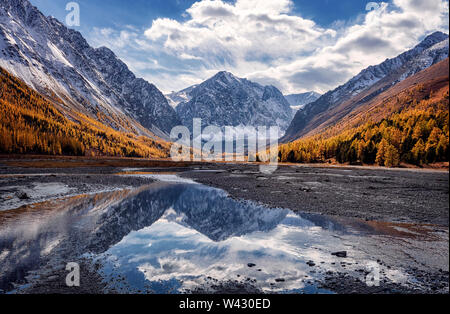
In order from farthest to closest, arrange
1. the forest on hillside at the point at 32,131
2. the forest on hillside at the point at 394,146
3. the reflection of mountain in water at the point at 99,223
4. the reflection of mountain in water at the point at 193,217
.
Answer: the forest on hillside at the point at 32,131, the forest on hillside at the point at 394,146, the reflection of mountain in water at the point at 193,217, the reflection of mountain in water at the point at 99,223

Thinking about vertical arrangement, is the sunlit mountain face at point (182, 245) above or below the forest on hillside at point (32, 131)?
below

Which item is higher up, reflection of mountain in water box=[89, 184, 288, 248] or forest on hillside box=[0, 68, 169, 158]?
forest on hillside box=[0, 68, 169, 158]

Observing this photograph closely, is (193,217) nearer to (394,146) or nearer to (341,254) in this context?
(341,254)

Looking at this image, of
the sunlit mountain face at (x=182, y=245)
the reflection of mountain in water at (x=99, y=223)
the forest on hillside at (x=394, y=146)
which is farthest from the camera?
the forest on hillside at (x=394, y=146)

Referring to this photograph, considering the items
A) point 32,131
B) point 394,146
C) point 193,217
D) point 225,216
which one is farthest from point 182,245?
point 32,131

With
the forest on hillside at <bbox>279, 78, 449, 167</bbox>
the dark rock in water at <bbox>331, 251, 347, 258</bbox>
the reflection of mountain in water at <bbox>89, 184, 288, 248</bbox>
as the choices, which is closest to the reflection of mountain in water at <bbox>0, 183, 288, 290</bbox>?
the reflection of mountain in water at <bbox>89, 184, 288, 248</bbox>

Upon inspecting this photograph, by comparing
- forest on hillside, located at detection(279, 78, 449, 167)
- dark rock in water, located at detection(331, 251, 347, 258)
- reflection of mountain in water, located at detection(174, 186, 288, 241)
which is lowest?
reflection of mountain in water, located at detection(174, 186, 288, 241)

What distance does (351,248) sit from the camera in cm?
1361

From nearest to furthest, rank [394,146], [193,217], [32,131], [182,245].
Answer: [182,245]
[193,217]
[394,146]
[32,131]

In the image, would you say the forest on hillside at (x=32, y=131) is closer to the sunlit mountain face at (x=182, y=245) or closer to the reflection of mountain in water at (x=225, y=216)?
the sunlit mountain face at (x=182, y=245)

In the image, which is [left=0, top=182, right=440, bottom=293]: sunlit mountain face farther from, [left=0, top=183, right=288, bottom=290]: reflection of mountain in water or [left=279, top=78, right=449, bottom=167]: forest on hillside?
[left=279, top=78, right=449, bottom=167]: forest on hillside

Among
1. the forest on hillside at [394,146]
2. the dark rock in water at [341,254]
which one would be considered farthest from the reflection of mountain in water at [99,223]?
the forest on hillside at [394,146]
